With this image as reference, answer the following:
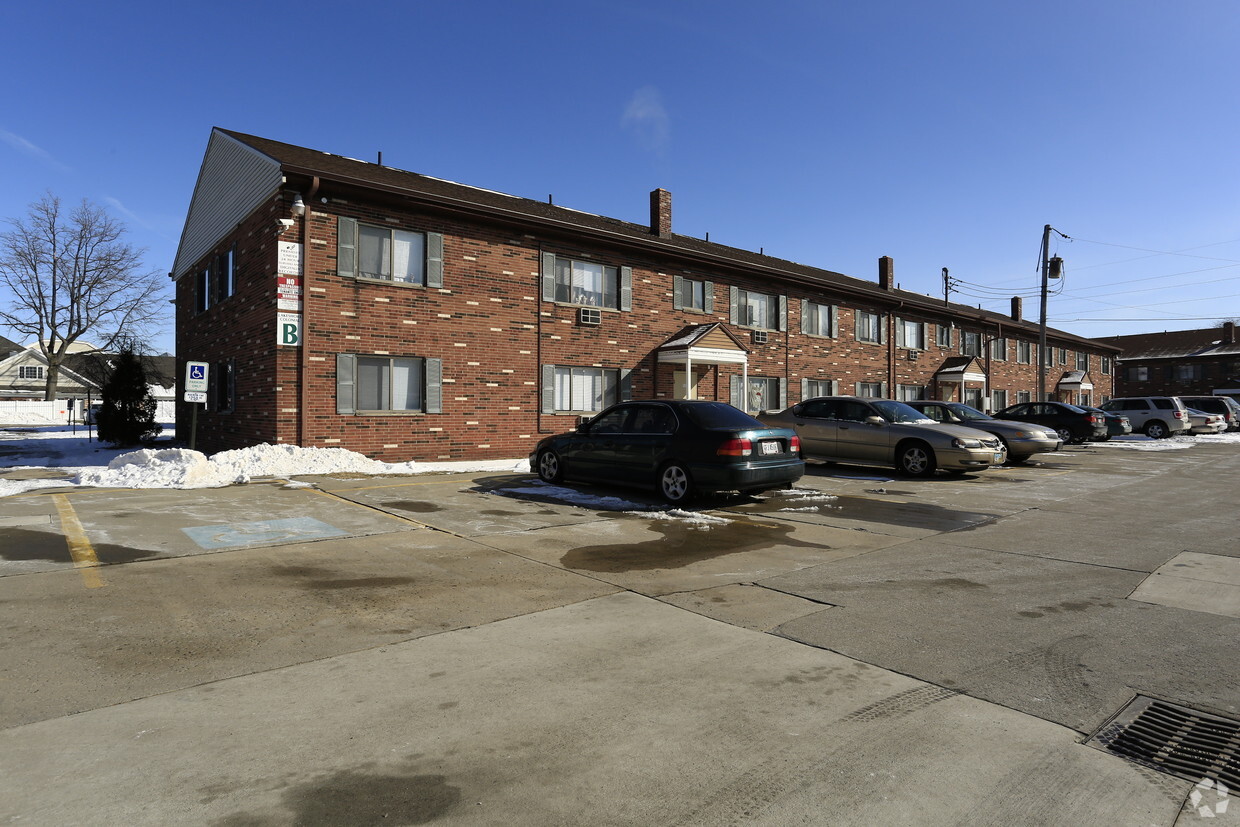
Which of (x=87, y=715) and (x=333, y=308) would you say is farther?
(x=333, y=308)

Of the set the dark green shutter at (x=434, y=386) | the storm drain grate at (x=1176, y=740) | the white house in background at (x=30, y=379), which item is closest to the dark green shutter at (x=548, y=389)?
the dark green shutter at (x=434, y=386)

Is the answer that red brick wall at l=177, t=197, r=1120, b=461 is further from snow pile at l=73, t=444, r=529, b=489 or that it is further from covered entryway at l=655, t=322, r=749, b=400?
snow pile at l=73, t=444, r=529, b=489

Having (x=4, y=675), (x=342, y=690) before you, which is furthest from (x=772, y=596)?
(x=4, y=675)

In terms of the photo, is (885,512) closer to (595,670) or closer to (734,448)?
(734,448)

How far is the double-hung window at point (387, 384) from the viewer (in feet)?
49.0

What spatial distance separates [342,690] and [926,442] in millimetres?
11892

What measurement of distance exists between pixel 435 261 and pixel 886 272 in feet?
79.9

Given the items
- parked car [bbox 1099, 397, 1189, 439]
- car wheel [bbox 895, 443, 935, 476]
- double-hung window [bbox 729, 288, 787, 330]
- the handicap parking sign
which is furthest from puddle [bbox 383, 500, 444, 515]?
parked car [bbox 1099, 397, 1189, 439]

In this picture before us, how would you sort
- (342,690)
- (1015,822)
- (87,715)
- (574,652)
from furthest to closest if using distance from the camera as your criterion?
(574,652)
(342,690)
(87,715)
(1015,822)

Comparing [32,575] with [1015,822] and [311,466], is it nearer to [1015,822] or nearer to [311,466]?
[1015,822]

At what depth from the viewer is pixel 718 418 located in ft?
31.3

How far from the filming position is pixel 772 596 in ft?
16.8

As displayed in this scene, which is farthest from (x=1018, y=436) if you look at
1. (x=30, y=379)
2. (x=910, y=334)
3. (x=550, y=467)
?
(x=30, y=379)

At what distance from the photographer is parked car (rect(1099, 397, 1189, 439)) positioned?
27.3 metres
